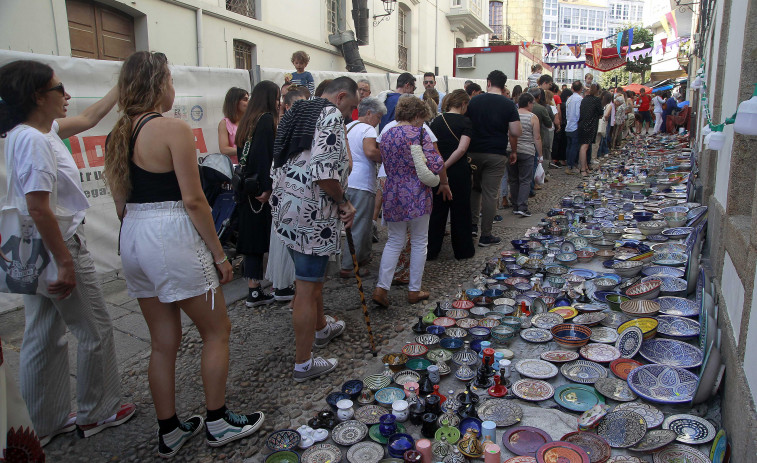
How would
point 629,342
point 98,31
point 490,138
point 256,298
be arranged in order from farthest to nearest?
point 98,31 < point 490,138 < point 256,298 < point 629,342

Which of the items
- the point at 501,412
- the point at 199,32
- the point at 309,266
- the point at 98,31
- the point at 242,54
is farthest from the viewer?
the point at 242,54

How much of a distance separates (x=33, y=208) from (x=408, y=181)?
2.62 meters

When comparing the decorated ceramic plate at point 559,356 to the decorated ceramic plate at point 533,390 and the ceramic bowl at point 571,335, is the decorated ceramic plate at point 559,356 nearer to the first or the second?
the ceramic bowl at point 571,335

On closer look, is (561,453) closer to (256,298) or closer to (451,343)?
(451,343)

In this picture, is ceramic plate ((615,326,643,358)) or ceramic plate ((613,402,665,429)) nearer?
ceramic plate ((613,402,665,429))

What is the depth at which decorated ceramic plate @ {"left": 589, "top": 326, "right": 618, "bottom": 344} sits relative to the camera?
337 cm


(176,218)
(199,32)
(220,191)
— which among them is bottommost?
(220,191)

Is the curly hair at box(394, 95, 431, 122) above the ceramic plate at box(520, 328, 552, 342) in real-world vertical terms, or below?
above

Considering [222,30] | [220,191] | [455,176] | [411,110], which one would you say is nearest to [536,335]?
[411,110]

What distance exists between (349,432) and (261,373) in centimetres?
91

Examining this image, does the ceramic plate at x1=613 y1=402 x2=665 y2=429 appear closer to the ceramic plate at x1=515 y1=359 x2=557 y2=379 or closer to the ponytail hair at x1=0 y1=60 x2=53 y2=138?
the ceramic plate at x1=515 y1=359 x2=557 y2=379

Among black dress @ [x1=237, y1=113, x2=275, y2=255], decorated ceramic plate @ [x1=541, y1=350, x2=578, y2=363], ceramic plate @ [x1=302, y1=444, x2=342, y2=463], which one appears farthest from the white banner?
decorated ceramic plate @ [x1=541, y1=350, x2=578, y2=363]

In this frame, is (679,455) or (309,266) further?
(309,266)

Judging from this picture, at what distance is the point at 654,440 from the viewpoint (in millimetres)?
2336
